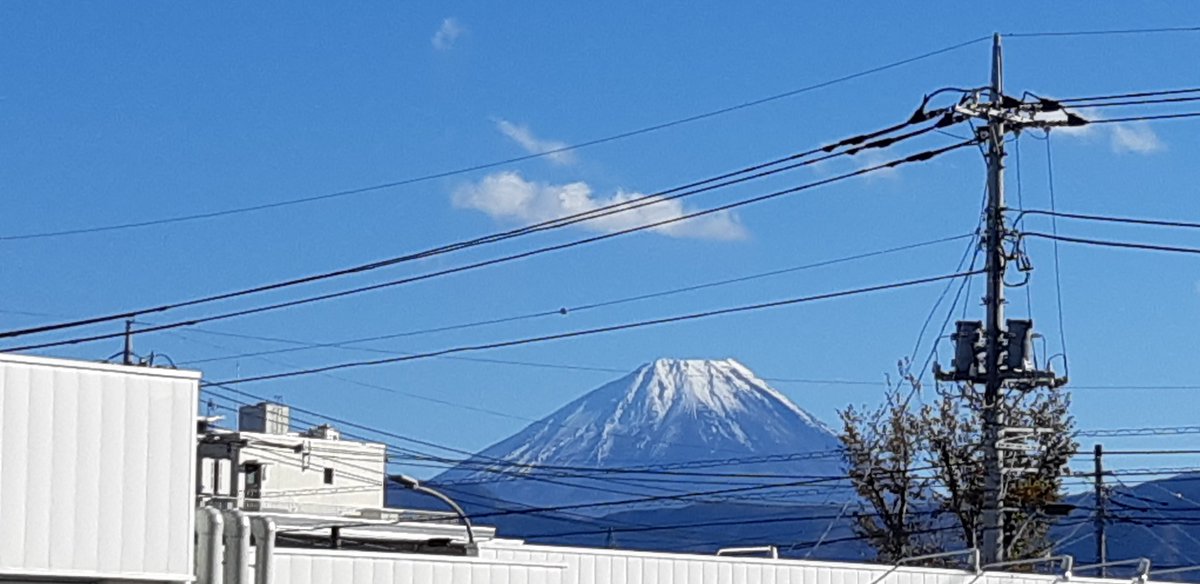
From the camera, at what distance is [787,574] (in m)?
33.1

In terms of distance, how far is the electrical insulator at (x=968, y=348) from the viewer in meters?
37.9

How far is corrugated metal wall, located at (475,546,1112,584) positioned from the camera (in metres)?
30.9

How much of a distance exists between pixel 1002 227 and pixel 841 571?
747 centimetres

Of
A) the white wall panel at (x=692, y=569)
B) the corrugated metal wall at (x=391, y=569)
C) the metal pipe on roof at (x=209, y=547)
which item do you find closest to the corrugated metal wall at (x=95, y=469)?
the metal pipe on roof at (x=209, y=547)

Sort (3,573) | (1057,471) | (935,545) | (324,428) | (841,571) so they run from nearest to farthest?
(3,573)
(841,571)
(1057,471)
(935,545)
(324,428)

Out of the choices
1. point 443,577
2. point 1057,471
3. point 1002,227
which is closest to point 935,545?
point 1057,471

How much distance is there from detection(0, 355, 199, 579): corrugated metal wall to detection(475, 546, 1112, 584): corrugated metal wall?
26.5ft

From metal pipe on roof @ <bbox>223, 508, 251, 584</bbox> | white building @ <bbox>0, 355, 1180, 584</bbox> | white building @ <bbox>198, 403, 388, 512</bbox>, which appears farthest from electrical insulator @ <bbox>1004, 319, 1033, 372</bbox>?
white building @ <bbox>198, 403, 388, 512</bbox>

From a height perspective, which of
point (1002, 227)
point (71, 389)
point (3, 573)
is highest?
point (1002, 227)

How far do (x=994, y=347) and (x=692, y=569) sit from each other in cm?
859

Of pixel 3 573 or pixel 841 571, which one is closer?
pixel 3 573

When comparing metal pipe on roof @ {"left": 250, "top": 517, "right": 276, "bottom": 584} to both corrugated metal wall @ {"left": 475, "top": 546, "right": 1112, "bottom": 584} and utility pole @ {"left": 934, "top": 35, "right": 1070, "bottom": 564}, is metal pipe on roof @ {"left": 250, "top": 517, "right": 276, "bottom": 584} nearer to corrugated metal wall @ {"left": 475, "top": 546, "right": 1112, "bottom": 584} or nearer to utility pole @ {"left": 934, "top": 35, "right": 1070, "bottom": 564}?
corrugated metal wall @ {"left": 475, "top": 546, "right": 1112, "bottom": 584}

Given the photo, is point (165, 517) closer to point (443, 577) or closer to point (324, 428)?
point (443, 577)

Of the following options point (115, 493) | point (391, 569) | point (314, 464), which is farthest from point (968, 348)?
point (314, 464)
